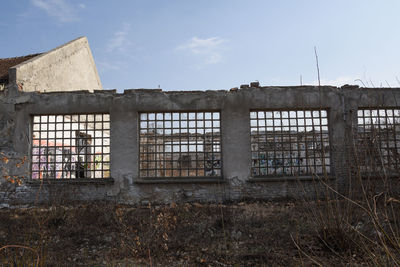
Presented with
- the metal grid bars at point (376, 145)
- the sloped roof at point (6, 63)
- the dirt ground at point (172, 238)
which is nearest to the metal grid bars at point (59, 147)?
the dirt ground at point (172, 238)

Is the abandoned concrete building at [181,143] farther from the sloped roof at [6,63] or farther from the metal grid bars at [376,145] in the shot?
the sloped roof at [6,63]

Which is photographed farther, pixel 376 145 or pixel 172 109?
pixel 172 109

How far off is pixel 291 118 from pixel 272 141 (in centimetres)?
93

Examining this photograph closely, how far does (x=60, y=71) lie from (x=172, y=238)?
35.0 feet

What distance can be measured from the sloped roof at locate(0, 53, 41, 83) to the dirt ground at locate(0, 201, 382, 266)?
5973mm

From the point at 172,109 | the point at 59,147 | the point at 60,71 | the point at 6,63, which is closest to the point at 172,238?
the point at 172,109

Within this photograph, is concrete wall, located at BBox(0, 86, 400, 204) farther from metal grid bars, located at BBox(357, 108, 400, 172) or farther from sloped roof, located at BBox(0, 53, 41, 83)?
sloped roof, located at BBox(0, 53, 41, 83)

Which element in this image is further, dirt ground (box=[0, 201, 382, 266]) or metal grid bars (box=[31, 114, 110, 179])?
metal grid bars (box=[31, 114, 110, 179])

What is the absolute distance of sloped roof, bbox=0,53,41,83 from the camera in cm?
1144

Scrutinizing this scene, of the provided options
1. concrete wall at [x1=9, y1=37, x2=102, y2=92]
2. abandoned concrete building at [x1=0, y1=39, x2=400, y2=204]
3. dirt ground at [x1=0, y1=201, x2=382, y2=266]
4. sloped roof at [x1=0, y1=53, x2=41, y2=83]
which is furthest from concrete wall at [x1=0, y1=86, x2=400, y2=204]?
sloped roof at [x1=0, y1=53, x2=41, y2=83]

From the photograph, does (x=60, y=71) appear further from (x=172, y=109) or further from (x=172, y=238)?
(x=172, y=238)

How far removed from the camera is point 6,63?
13266 millimetres

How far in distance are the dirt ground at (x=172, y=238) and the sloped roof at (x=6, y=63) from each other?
5973 millimetres

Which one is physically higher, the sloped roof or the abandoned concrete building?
the sloped roof
